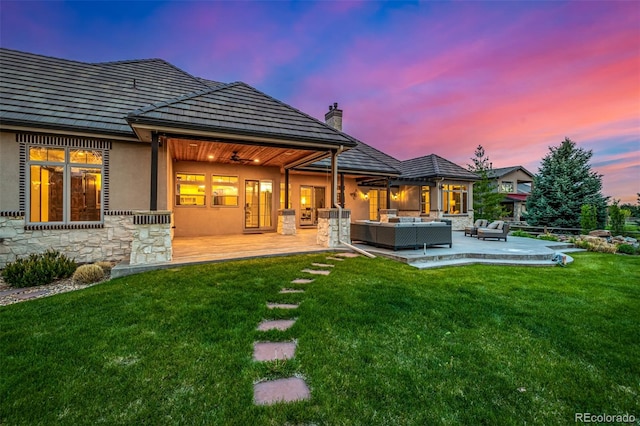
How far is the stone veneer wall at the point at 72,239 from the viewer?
622 cm

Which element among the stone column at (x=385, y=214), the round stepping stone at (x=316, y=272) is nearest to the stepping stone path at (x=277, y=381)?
the round stepping stone at (x=316, y=272)

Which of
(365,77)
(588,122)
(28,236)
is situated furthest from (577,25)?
(28,236)

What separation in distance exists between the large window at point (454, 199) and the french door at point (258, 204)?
9.81 meters

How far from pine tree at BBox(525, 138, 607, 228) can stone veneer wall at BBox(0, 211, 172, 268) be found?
19.0 metres

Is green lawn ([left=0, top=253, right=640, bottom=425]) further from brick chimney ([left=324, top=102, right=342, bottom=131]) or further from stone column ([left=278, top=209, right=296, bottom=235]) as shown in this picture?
brick chimney ([left=324, top=102, right=342, bottom=131])

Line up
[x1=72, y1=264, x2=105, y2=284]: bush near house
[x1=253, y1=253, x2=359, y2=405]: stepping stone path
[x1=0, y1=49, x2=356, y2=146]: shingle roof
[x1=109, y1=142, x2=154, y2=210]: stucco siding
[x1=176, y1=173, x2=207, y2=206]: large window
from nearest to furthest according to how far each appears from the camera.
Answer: [x1=253, y1=253, x2=359, y2=405]: stepping stone path
[x1=72, y1=264, x2=105, y2=284]: bush near house
[x1=0, y1=49, x2=356, y2=146]: shingle roof
[x1=109, y1=142, x2=154, y2=210]: stucco siding
[x1=176, y1=173, x2=207, y2=206]: large window

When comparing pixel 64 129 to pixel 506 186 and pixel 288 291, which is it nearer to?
pixel 288 291

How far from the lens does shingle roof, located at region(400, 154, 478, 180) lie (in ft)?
49.8

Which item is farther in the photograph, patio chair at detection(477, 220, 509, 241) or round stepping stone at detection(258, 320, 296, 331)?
patio chair at detection(477, 220, 509, 241)

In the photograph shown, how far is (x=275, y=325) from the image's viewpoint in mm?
3363

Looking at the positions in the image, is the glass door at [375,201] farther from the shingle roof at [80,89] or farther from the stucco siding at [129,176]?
the stucco siding at [129,176]

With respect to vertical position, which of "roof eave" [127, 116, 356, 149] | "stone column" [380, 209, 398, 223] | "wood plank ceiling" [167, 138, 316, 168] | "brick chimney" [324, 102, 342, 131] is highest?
"brick chimney" [324, 102, 342, 131]

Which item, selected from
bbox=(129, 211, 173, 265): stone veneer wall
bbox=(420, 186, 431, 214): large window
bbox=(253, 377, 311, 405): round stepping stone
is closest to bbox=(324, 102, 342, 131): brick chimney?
bbox=(420, 186, 431, 214): large window

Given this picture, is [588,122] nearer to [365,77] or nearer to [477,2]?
[477,2]
